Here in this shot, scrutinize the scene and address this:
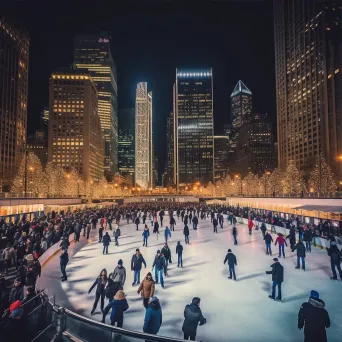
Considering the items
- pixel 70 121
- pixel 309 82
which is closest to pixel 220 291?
pixel 309 82

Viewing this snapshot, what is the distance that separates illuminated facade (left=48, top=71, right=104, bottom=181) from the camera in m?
133

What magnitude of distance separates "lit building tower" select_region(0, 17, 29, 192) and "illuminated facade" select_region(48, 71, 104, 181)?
1826 cm

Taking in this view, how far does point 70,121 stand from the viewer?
445 feet

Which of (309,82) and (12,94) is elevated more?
(309,82)

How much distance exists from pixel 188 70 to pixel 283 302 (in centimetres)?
20546

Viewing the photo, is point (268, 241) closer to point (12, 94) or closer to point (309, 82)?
point (309, 82)

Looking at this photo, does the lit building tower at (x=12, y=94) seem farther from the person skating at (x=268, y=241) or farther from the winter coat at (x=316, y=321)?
the winter coat at (x=316, y=321)

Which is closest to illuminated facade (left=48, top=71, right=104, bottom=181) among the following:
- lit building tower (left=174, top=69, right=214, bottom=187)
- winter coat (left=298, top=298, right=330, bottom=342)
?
lit building tower (left=174, top=69, right=214, bottom=187)

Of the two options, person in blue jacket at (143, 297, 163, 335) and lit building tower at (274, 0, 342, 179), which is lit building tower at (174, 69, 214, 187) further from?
person in blue jacket at (143, 297, 163, 335)

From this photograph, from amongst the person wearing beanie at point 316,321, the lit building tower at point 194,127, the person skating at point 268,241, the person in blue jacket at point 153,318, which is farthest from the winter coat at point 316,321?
the lit building tower at point 194,127

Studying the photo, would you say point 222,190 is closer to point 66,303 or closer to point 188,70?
point 66,303

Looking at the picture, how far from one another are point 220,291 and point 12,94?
408 ft

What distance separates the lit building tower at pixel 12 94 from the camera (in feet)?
331

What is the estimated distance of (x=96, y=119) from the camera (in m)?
155
